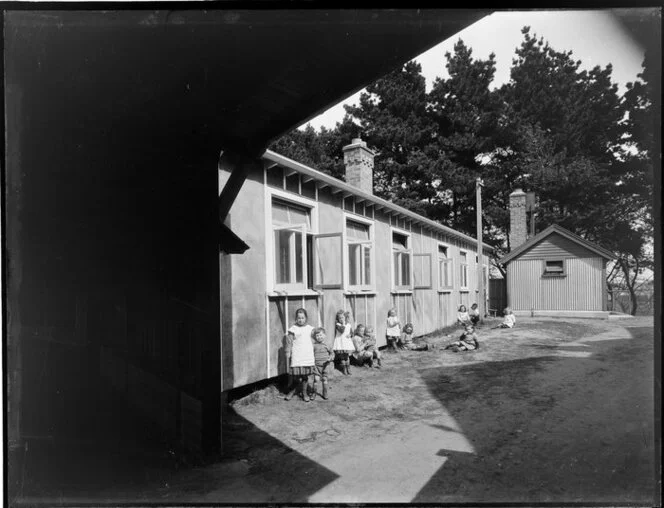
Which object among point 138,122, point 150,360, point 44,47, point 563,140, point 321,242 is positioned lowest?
point 150,360

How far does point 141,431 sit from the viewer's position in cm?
439

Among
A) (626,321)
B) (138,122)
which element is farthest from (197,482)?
(626,321)

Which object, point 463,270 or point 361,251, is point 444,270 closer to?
point 463,270

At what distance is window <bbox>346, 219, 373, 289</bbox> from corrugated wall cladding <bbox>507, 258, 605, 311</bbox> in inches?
209

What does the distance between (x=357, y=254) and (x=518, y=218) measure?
16.8 feet

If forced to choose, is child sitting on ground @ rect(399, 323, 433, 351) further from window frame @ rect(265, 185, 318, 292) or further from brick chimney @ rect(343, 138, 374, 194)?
window frame @ rect(265, 185, 318, 292)

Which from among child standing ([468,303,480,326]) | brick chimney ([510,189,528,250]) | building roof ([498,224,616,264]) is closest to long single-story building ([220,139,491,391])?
child standing ([468,303,480,326])

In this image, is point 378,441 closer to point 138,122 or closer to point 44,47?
point 138,122

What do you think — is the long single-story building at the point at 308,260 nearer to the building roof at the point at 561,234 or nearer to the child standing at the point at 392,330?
the child standing at the point at 392,330

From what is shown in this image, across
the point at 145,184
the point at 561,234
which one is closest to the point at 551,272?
the point at 561,234

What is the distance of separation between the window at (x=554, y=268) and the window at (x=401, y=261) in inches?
152

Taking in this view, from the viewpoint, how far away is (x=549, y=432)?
4.41 meters

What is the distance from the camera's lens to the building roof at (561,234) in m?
8.38

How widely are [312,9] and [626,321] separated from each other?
1060 cm
